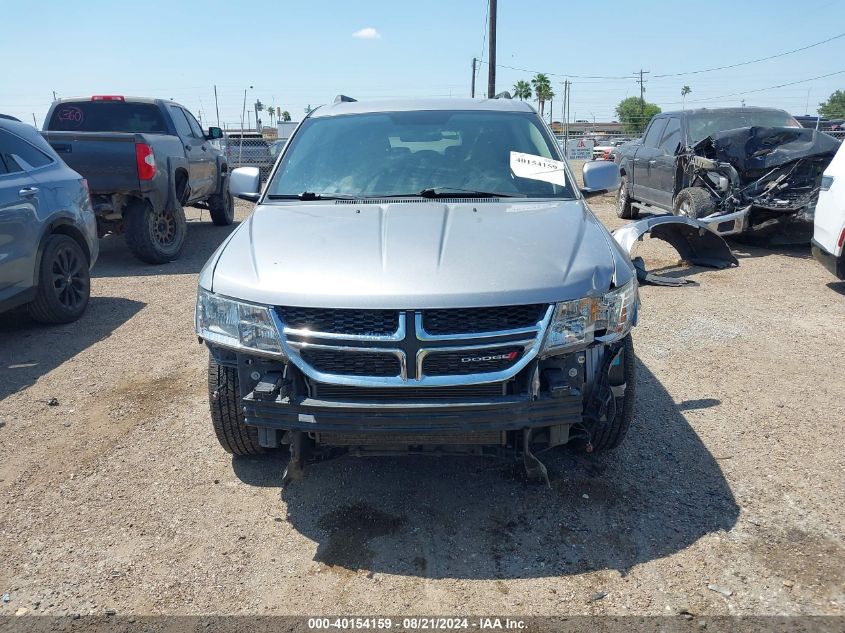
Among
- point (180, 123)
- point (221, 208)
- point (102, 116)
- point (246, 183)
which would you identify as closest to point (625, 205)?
point (221, 208)

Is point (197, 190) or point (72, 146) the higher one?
point (72, 146)

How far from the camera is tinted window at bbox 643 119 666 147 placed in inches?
460

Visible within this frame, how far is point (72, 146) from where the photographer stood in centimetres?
867

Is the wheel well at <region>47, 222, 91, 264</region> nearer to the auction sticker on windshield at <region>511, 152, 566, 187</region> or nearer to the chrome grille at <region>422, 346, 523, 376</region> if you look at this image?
the auction sticker on windshield at <region>511, 152, 566, 187</region>

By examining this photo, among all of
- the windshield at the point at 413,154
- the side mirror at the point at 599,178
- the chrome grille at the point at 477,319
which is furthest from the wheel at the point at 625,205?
the chrome grille at the point at 477,319

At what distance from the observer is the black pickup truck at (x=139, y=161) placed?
8.71m

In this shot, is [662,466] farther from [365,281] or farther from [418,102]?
[418,102]

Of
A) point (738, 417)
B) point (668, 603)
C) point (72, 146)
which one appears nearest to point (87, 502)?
point (668, 603)

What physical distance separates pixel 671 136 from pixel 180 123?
7462 mm

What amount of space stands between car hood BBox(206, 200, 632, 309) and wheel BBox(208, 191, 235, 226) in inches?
376

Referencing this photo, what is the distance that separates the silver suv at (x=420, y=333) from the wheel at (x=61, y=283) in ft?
11.6

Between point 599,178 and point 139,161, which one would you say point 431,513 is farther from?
point 139,161

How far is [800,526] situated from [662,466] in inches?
28.6

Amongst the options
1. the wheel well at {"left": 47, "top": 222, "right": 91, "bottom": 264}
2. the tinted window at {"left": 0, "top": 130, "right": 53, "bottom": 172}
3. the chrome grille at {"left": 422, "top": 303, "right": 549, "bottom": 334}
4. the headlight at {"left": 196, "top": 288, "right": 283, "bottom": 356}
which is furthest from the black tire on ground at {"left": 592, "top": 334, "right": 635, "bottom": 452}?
the tinted window at {"left": 0, "top": 130, "right": 53, "bottom": 172}
